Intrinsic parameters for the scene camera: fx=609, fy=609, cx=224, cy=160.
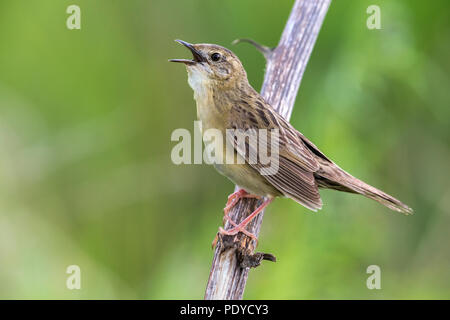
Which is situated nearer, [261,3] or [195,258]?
[195,258]

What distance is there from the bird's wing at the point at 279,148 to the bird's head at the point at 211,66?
0.89ft

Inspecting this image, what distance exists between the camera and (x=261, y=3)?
221 inches

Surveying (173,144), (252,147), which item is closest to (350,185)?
(252,147)

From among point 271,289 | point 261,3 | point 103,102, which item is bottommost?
point 271,289

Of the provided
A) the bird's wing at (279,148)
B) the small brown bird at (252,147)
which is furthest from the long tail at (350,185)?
the bird's wing at (279,148)

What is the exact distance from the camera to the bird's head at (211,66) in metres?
4.62

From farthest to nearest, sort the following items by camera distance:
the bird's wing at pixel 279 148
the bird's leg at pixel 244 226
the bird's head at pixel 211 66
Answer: the bird's head at pixel 211 66 → the bird's wing at pixel 279 148 → the bird's leg at pixel 244 226

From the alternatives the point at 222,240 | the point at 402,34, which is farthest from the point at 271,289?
the point at 402,34

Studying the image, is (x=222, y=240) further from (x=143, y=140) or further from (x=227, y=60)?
(x=143, y=140)

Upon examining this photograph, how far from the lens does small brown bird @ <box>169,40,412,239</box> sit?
14.1 feet

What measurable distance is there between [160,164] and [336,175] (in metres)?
1.86

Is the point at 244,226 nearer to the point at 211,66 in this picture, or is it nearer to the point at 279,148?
the point at 279,148

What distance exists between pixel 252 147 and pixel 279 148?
223 millimetres

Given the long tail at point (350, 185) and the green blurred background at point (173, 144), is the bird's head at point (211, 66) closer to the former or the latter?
the green blurred background at point (173, 144)
